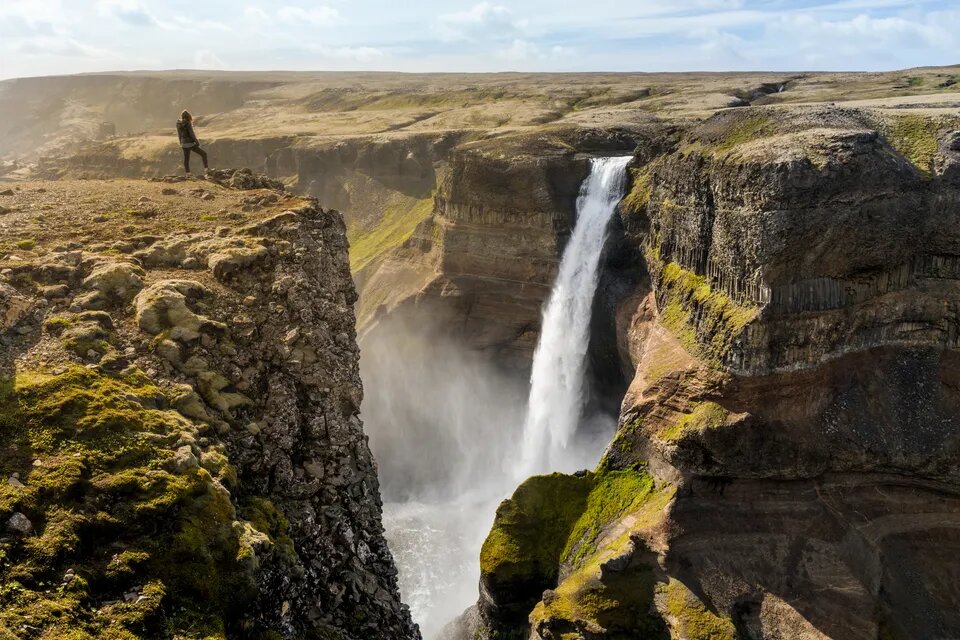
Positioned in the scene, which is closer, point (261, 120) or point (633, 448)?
point (633, 448)

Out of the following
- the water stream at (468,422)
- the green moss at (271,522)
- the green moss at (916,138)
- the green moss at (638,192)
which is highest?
the green moss at (916,138)

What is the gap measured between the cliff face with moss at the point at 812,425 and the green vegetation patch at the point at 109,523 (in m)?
14.0

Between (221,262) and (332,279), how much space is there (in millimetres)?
3243

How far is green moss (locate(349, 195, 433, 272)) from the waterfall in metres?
18.8

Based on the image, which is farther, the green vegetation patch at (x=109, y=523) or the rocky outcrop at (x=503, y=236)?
the rocky outcrop at (x=503, y=236)

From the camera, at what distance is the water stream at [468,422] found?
3462 centimetres

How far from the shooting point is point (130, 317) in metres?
15.0

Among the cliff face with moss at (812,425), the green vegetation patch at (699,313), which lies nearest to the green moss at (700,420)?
the cliff face with moss at (812,425)

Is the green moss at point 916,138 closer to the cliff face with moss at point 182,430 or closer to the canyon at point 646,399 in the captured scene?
the canyon at point 646,399

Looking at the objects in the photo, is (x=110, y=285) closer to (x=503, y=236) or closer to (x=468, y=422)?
(x=468, y=422)

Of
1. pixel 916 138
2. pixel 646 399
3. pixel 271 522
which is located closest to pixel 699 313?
pixel 646 399

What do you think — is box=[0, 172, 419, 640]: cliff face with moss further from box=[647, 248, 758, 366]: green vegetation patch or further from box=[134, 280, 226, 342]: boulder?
box=[647, 248, 758, 366]: green vegetation patch

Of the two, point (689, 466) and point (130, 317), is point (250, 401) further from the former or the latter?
point (689, 466)

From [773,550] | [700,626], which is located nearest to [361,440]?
[700,626]
